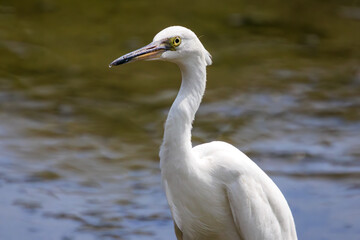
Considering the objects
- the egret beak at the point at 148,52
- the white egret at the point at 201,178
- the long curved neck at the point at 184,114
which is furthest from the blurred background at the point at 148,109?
the egret beak at the point at 148,52

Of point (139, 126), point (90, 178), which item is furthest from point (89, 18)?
point (90, 178)

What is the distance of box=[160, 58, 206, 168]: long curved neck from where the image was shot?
3.51m

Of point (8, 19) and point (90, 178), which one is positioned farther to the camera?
point (8, 19)

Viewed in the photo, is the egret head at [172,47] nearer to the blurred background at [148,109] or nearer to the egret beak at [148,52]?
the egret beak at [148,52]

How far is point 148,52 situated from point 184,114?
381mm

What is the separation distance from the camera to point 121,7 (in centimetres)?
1079

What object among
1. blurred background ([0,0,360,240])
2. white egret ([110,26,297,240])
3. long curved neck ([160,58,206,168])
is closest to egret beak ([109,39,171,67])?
white egret ([110,26,297,240])

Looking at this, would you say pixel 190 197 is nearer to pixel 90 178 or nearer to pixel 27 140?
pixel 90 178

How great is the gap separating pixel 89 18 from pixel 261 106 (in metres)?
3.78

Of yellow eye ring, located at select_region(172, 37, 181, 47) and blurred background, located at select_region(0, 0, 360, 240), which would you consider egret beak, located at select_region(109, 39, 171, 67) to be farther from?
blurred background, located at select_region(0, 0, 360, 240)

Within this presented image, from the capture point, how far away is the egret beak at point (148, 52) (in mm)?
3451

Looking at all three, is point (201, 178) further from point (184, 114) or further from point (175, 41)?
point (175, 41)

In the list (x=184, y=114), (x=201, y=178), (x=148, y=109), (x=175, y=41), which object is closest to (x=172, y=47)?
(x=175, y=41)

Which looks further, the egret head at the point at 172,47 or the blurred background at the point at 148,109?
the blurred background at the point at 148,109
